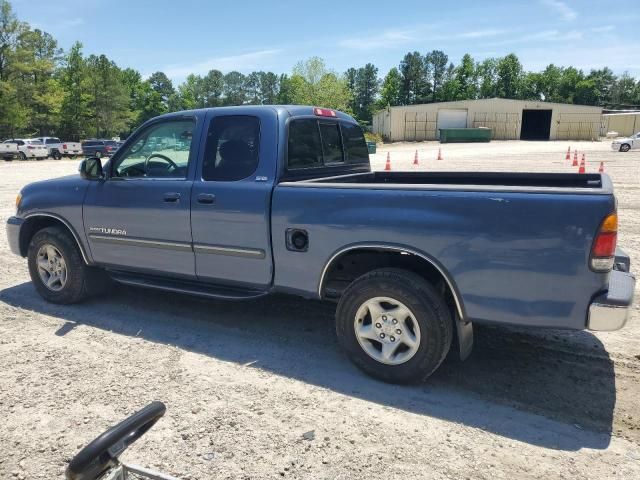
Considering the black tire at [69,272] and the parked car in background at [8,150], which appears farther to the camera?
the parked car in background at [8,150]

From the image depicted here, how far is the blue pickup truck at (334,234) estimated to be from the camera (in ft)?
10.2

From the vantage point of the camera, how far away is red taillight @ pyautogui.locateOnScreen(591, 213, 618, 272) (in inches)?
116

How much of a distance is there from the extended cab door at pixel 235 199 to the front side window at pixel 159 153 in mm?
265

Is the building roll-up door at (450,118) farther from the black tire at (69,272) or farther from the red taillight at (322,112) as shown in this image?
the black tire at (69,272)

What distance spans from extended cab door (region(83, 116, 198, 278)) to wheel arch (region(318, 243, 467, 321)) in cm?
135

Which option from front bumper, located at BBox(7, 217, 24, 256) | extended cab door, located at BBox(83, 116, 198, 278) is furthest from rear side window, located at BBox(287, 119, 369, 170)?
front bumper, located at BBox(7, 217, 24, 256)

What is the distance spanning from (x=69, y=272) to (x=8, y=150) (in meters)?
35.7

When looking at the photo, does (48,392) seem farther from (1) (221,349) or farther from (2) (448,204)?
(2) (448,204)

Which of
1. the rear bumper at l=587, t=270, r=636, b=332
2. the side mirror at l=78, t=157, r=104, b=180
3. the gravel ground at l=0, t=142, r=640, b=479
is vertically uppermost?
the side mirror at l=78, t=157, r=104, b=180

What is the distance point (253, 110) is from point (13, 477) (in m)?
3.10

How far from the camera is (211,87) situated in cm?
13488

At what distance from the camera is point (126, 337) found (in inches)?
180

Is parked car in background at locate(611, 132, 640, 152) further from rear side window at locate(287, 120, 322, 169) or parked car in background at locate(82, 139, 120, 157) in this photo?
rear side window at locate(287, 120, 322, 169)

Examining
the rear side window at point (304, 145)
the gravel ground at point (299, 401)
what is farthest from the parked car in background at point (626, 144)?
the rear side window at point (304, 145)
